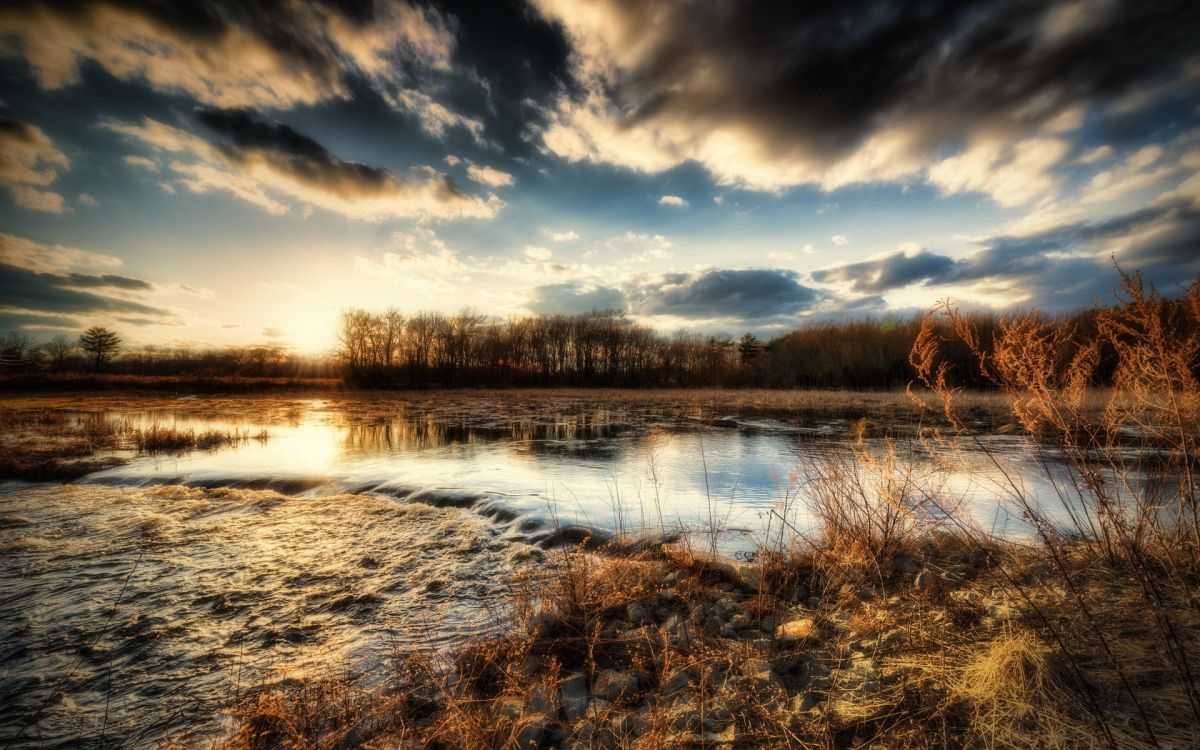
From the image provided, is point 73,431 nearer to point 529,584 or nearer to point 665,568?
point 529,584

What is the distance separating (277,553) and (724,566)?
5.99m

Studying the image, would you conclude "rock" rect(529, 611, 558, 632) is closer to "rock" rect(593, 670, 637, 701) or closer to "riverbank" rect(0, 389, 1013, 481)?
"rock" rect(593, 670, 637, 701)

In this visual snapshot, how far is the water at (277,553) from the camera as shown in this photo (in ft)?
12.0

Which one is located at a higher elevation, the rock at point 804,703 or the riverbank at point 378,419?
the rock at point 804,703

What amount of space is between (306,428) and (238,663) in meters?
18.8

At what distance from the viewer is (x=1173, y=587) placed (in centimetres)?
352

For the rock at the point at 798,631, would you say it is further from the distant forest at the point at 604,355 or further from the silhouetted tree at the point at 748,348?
the silhouetted tree at the point at 748,348

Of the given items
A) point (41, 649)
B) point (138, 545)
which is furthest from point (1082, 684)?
point (138, 545)

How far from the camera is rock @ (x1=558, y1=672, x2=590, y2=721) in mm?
2955

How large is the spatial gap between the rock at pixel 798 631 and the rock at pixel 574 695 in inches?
61.1

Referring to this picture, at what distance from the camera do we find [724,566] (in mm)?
5004

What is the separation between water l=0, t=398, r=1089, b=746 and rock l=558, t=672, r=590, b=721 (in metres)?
1.32

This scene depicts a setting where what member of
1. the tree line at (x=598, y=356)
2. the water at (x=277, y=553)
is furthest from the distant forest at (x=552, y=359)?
the water at (x=277, y=553)

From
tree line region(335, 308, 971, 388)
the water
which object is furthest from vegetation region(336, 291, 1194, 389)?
the water
